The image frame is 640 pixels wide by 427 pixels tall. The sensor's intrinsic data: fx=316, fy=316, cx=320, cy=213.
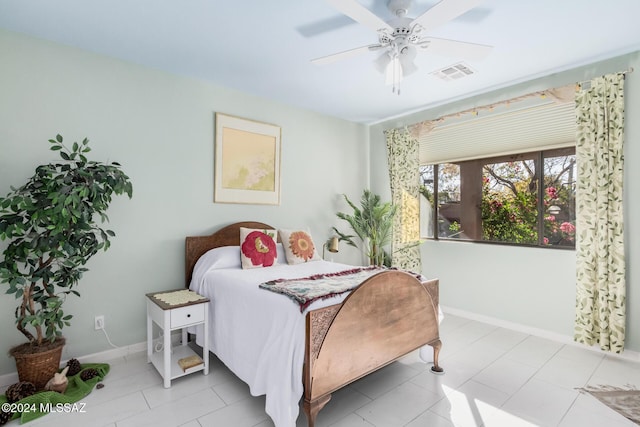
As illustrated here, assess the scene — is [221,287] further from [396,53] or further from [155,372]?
[396,53]

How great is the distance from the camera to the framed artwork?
3.41 m

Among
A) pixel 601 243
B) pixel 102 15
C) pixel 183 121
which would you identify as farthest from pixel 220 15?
pixel 601 243

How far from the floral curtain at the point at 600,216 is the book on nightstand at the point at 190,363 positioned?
3.42 meters

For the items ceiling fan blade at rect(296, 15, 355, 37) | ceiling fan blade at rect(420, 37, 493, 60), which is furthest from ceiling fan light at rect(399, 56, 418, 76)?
ceiling fan blade at rect(296, 15, 355, 37)

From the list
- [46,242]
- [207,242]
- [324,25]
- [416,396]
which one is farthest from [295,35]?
[416,396]

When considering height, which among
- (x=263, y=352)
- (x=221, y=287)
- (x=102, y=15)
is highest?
(x=102, y=15)

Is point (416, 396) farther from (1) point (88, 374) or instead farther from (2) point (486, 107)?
(2) point (486, 107)

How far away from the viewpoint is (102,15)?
222 cm

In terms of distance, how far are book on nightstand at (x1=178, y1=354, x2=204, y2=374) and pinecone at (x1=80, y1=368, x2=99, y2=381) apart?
0.60 m

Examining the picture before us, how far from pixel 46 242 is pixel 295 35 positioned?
7.61ft

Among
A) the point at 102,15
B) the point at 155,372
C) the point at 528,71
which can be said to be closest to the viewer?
the point at 102,15

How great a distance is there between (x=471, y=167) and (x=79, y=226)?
161 inches

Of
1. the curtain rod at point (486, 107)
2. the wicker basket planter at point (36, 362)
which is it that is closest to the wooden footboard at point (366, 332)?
the wicker basket planter at point (36, 362)

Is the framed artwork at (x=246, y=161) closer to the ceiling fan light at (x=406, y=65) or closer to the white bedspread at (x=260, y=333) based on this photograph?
the white bedspread at (x=260, y=333)
